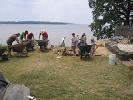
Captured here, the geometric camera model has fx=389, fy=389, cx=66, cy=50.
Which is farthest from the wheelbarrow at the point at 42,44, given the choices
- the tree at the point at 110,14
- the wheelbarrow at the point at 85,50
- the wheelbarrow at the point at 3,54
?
the tree at the point at 110,14

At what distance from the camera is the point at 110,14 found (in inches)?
1777

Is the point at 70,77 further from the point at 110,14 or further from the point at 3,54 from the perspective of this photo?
the point at 110,14

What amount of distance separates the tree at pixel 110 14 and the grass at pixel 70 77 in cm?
2196

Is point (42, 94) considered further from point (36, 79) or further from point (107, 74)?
point (107, 74)

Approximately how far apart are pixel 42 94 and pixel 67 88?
1355 mm

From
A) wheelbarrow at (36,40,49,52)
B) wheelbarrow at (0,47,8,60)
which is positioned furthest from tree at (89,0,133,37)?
wheelbarrow at (0,47,8,60)

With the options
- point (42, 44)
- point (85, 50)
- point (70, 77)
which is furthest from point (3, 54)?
point (70, 77)

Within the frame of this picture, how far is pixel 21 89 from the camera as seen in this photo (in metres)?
8.85

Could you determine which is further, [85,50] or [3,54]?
[85,50]

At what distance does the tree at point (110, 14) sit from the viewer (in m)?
45.2

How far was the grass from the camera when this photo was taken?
14055 mm

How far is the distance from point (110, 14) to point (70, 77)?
93.8ft

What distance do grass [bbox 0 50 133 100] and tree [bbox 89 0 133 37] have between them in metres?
22.0

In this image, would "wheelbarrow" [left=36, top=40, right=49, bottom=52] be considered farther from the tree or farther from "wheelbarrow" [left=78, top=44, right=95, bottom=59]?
the tree
